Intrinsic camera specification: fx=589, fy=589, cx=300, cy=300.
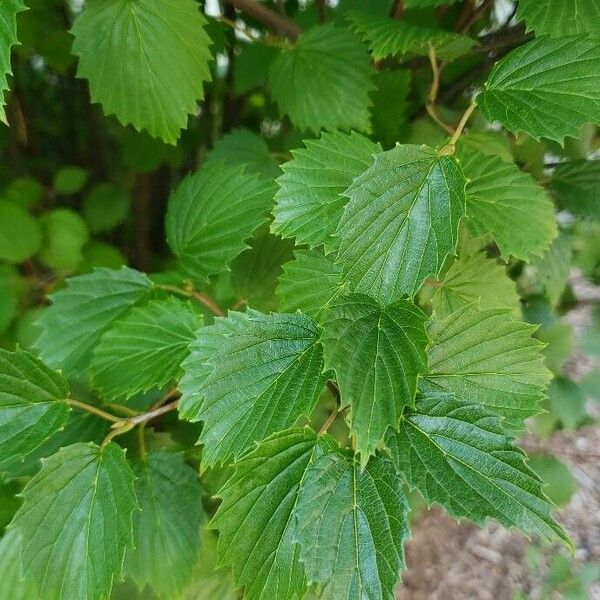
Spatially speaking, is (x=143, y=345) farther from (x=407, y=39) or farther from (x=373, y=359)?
(x=407, y=39)

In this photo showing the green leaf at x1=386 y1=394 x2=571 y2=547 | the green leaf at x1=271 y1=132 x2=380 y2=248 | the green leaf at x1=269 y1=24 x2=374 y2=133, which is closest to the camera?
the green leaf at x1=386 y1=394 x2=571 y2=547

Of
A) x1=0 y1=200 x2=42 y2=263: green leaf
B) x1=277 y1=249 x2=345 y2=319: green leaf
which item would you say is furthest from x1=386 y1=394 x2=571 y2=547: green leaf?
x1=0 y1=200 x2=42 y2=263: green leaf

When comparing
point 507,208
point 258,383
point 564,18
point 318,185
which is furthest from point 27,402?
point 564,18

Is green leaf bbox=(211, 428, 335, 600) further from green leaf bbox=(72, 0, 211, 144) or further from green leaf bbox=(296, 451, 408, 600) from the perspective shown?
green leaf bbox=(72, 0, 211, 144)

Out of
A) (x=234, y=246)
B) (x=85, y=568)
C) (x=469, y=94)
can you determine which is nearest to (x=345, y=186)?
(x=234, y=246)

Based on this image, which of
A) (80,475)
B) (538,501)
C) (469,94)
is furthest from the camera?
(469,94)

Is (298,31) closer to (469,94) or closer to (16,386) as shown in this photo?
(469,94)

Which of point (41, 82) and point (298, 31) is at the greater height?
point (41, 82)
